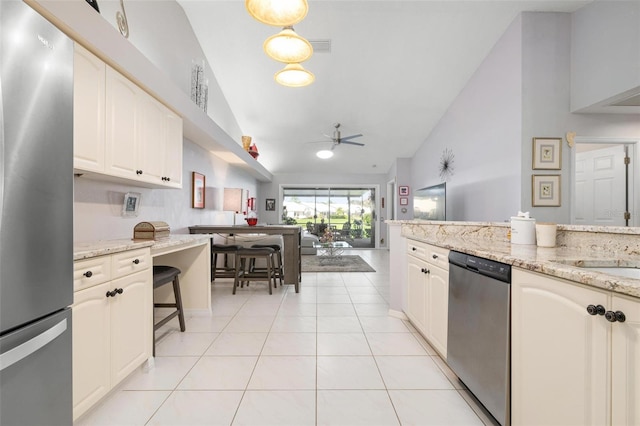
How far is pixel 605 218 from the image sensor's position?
12.1 ft

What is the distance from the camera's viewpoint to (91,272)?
4.67ft

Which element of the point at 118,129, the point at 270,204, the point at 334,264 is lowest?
the point at 334,264

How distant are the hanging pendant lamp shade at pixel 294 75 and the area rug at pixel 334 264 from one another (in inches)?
137

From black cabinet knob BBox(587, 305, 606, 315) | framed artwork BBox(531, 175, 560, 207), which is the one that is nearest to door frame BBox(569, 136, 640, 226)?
framed artwork BBox(531, 175, 560, 207)

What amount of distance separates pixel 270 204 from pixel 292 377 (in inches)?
299

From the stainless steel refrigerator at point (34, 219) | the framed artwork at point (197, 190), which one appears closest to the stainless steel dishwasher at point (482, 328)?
the stainless steel refrigerator at point (34, 219)

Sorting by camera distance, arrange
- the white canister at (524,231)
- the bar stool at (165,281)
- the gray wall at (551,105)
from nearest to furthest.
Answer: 1. the white canister at (524,231)
2. the bar stool at (165,281)
3. the gray wall at (551,105)

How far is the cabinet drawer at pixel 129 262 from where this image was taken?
1.61 metres

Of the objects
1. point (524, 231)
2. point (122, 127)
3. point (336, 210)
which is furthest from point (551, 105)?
point (336, 210)

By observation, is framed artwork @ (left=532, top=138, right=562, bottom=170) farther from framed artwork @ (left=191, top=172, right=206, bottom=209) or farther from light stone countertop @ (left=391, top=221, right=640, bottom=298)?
framed artwork @ (left=191, top=172, right=206, bottom=209)

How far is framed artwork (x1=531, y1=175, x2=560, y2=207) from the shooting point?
3.49 meters

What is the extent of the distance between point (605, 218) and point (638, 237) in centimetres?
323

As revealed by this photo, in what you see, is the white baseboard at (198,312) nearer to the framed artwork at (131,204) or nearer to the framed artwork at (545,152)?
the framed artwork at (131,204)

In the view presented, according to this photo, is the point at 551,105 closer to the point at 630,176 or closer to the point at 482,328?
the point at 630,176
